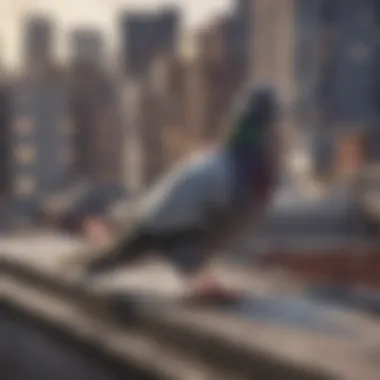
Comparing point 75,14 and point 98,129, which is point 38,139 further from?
point 75,14

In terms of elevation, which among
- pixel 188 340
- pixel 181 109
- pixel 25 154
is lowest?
pixel 188 340

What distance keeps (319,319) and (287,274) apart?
63 millimetres

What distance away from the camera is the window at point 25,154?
0.97m

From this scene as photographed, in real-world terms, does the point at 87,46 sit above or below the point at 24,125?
above

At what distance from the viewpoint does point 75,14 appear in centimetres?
103

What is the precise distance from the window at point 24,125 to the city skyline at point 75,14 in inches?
3.1

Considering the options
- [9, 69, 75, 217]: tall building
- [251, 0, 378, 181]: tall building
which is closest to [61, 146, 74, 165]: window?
[9, 69, 75, 217]: tall building

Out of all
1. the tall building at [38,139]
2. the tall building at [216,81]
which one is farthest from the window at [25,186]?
the tall building at [216,81]

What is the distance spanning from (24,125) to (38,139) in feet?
0.11

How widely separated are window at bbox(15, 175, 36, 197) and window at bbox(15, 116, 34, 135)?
6 centimetres

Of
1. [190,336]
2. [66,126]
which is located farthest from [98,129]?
[190,336]

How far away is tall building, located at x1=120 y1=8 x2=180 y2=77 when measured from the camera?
3.17 ft

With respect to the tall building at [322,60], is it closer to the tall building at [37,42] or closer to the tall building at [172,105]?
the tall building at [172,105]

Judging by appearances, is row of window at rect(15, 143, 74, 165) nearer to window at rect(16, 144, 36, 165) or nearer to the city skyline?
window at rect(16, 144, 36, 165)
